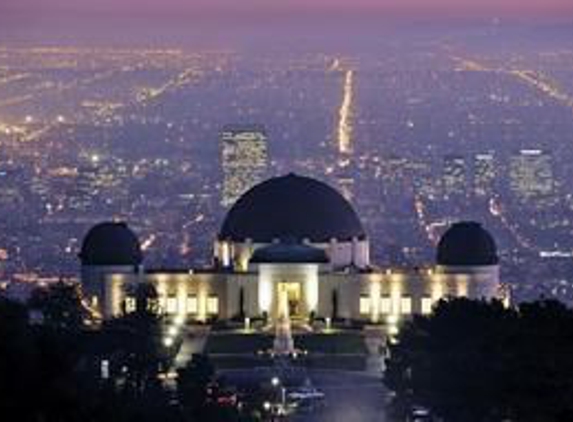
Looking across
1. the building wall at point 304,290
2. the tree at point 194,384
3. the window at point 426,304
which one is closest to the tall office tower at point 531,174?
the building wall at point 304,290

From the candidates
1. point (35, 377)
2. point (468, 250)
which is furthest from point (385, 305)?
point (35, 377)

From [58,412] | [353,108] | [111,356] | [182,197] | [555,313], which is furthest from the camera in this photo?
[353,108]

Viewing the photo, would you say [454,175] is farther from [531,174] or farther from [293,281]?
[293,281]

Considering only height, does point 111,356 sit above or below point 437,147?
below

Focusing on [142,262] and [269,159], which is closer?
[142,262]

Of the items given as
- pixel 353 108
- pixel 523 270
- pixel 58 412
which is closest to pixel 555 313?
pixel 58 412

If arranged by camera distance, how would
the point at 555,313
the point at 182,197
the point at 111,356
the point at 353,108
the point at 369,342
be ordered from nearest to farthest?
the point at 555,313 < the point at 111,356 < the point at 369,342 < the point at 182,197 < the point at 353,108

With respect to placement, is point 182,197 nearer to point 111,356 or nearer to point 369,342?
point 369,342
